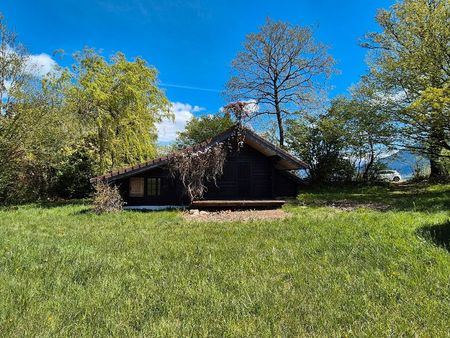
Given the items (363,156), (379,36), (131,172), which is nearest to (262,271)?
(131,172)

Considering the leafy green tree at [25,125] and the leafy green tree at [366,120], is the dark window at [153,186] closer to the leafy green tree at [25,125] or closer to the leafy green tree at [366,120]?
the leafy green tree at [25,125]

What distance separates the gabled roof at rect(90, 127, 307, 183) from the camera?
13.7 meters

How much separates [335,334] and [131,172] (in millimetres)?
11763

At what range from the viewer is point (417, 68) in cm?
1576

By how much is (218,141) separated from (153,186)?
3.76 meters

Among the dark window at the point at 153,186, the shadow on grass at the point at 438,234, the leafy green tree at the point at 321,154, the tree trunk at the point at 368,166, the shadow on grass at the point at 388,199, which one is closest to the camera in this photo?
the shadow on grass at the point at 438,234

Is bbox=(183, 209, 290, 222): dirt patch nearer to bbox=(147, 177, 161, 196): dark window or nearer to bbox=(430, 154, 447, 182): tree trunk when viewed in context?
bbox=(147, 177, 161, 196): dark window

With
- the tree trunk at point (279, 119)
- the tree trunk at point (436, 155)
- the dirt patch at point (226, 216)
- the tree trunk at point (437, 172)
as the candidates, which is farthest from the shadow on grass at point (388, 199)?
the tree trunk at point (279, 119)

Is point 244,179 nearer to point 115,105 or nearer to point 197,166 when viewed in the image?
point 197,166

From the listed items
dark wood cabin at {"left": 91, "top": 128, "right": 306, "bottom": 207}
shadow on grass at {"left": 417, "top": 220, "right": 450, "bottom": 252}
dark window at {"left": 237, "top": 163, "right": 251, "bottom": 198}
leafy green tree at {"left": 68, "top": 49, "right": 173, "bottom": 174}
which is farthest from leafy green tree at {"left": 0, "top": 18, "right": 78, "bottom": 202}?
shadow on grass at {"left": 417, "top": 220, "right": 450, "bottom": 252}

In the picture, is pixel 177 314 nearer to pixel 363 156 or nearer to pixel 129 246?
pixel 129 246

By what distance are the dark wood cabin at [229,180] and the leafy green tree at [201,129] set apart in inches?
568

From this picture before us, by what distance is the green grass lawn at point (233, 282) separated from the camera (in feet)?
11.5

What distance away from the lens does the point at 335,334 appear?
3311 millimetres
